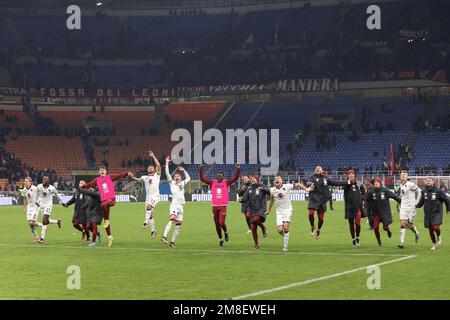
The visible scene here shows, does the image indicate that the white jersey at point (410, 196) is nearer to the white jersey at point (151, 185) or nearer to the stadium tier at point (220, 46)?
the white jersey at point (151, 185)

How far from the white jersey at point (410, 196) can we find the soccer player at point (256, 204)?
4248 millimetres

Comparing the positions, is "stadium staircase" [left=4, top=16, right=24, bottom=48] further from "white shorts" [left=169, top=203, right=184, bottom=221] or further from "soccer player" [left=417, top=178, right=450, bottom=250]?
"soccer player" [left=417, top=178, right=450, bottom=250]

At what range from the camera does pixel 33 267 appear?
21.5 m

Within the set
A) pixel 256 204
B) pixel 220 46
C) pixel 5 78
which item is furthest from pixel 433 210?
pixel 220 46

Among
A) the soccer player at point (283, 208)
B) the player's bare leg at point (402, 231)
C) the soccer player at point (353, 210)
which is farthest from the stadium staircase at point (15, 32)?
the player's bare leg at point (402, 231)

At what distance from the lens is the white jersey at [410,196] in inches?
1054

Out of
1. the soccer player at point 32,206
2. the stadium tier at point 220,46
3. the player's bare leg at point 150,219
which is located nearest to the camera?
the soccer player at point 32,206

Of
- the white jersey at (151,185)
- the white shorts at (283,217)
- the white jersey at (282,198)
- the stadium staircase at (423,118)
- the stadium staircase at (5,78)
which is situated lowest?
the white shorts at (283,217)

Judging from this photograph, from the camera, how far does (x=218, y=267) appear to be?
21.2 m

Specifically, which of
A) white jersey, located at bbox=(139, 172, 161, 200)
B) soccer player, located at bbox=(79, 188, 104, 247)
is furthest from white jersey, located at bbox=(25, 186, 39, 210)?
white jersey, located at bbox=(139, 172, 161, 200)

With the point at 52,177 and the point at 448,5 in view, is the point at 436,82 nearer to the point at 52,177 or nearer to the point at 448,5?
the point at 448,5

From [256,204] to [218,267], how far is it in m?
6.26

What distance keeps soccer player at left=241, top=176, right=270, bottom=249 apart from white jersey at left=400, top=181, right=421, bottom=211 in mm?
4248

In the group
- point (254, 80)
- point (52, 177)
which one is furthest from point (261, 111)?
point (52, 177)
